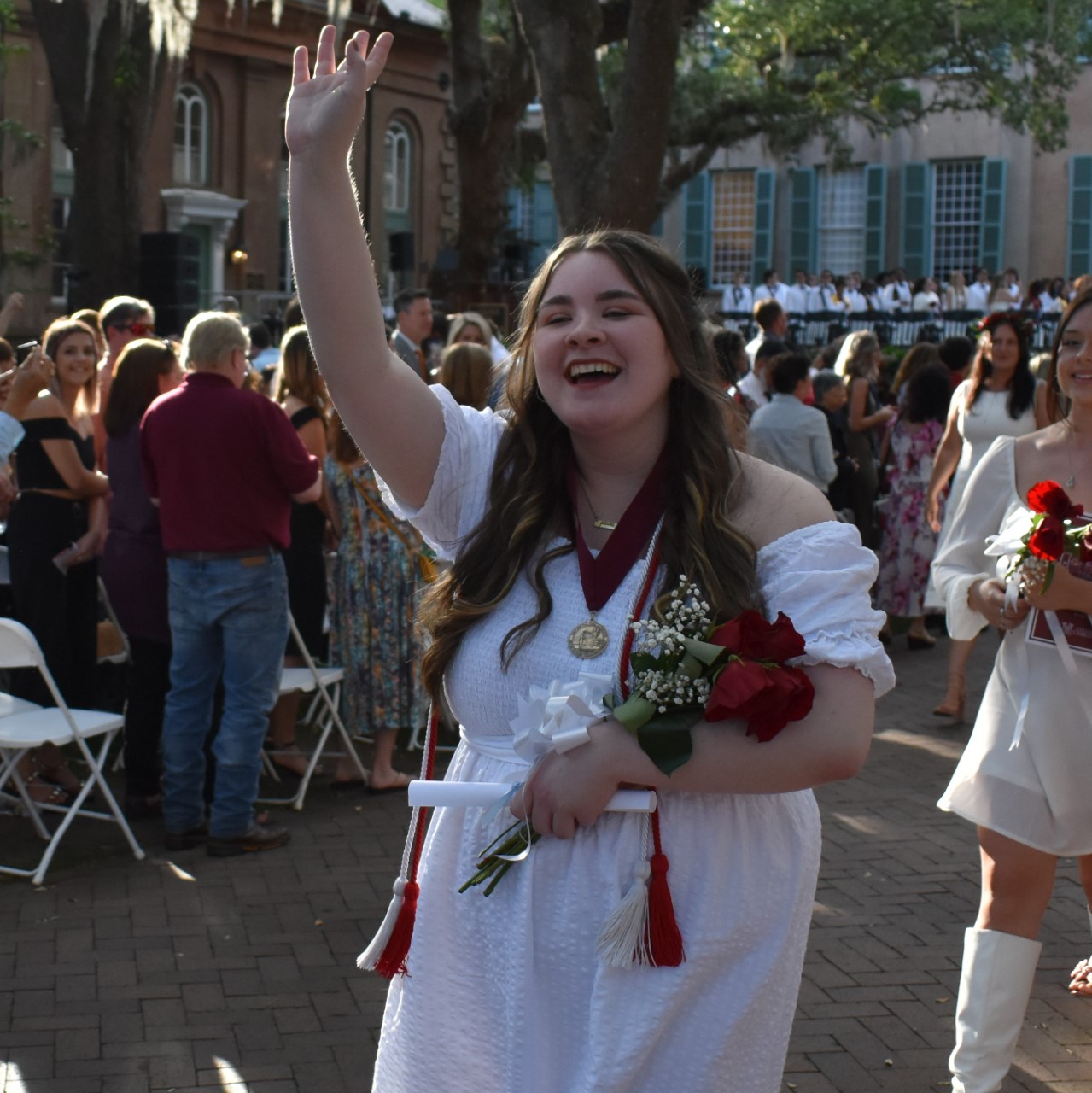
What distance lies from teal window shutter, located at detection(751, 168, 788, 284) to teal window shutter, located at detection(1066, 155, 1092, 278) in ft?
23.5

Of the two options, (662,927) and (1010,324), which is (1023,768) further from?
(1010,324)

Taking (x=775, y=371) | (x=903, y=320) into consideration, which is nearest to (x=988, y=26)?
(x=903, y=320)

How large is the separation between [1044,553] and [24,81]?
27.0 metres

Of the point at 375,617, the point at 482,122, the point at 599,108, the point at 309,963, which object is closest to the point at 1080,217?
the point at 482,122

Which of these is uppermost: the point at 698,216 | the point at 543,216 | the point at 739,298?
the point at 543,216

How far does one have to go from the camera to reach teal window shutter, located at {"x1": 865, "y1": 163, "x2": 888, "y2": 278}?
3881 cm

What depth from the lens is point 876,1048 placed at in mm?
4441

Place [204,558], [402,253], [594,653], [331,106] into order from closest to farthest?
[331,106], [594,653], [204,558], [402,253]

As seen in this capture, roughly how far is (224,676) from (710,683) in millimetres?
4185

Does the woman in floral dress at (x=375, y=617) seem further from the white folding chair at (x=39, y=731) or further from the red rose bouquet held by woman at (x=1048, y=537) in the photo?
the red rose bouquet held by woman at (x=1048, y=537)

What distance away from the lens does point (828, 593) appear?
92.5 inches

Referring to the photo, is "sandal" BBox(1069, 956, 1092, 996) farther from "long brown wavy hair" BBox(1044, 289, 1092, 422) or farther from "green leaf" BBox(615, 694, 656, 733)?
"green leaf" BBox(615, 694, 656, 733)

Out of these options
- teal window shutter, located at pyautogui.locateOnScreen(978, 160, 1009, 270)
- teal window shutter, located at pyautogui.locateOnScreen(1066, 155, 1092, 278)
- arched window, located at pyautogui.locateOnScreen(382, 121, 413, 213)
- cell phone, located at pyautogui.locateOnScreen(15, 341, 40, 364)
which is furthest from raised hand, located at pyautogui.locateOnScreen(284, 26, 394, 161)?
teal window shutter, located at pyautogui.locateOnScreen(978, 160, 1009, 270)

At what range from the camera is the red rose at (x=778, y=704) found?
7.20 feet
